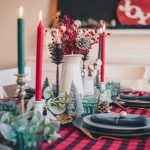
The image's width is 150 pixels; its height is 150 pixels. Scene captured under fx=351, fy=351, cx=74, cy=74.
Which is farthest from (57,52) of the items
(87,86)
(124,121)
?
(124,121)

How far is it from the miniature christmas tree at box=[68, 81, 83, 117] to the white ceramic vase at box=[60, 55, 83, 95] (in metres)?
0.15

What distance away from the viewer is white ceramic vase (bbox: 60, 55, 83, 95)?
4.10 feet

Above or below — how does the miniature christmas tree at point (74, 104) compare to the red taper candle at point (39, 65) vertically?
below

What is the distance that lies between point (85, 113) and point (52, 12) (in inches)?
92.3

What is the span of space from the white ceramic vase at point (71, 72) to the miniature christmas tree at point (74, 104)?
151 millimetres

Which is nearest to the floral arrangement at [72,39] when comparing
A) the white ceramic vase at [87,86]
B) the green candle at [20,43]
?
the white ceramic vase at [87,86]

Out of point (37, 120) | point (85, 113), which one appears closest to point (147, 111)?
point (85, 113)

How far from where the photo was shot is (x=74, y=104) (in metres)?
1.09

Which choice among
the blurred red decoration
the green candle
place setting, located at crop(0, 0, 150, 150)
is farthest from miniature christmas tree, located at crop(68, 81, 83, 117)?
the blurred red decoration

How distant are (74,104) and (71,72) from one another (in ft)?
0.61

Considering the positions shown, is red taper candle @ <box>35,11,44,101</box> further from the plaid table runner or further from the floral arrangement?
the floral arrangement

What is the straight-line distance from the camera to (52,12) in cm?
340

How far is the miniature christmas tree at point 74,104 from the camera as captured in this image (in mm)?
1084

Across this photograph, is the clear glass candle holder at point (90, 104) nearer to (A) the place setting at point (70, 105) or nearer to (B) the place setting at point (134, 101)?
(A) the place setting at point (70, 105)
